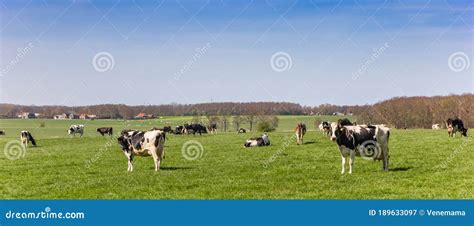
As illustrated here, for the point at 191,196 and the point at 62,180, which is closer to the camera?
the point at 191,196

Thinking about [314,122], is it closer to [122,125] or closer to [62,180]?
[122,125]

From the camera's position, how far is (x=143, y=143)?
23.2 metres

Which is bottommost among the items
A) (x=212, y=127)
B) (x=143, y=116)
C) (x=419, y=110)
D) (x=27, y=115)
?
(x=212, y=127)

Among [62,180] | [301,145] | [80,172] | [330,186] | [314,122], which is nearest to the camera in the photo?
[330,186]

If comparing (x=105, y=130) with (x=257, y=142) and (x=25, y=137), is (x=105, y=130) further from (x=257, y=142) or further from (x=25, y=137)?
(x=257, y=142)

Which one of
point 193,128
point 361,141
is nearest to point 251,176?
point 361,141

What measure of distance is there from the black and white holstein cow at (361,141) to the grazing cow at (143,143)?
7.82 m

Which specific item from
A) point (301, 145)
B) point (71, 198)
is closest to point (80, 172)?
point (71, 198)

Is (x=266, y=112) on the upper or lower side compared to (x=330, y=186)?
upper

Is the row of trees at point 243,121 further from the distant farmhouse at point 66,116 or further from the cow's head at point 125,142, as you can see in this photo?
the cow's head at point 125,142

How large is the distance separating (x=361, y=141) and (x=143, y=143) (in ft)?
31.6

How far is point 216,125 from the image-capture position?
214 ft

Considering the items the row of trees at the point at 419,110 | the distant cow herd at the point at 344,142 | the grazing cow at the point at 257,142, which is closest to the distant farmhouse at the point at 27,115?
the grazing cow at the point at 257,142

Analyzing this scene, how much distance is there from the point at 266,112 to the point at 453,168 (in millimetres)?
41578
